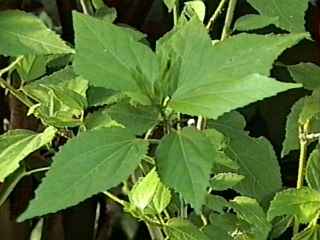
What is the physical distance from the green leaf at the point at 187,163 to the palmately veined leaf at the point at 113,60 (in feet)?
0.11

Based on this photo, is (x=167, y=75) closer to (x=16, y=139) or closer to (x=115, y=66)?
(x=115, y=66)

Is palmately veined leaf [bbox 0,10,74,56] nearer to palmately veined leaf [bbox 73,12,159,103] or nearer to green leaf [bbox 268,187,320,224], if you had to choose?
palmately veined leaf [bbox 73,12,159,103]

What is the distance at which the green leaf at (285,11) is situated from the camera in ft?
1.93

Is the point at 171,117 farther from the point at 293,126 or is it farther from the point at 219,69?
the point at 293,126

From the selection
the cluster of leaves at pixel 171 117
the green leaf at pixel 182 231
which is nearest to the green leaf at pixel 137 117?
the cluster of leaves at pixel 171 117

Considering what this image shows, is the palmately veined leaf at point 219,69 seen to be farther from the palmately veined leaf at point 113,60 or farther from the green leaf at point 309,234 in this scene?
the green leaf at point 309,234

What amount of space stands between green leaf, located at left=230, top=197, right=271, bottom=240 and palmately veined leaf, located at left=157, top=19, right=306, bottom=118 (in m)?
0.16

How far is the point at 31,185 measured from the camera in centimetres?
108

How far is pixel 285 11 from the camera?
1.94 ft

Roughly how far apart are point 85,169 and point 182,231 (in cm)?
13

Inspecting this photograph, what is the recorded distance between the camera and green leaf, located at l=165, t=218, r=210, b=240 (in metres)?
0.61

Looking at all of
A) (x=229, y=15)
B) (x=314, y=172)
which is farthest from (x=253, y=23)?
(x=314, y=172)

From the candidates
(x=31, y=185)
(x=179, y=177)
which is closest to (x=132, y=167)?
(x=179, y=177)

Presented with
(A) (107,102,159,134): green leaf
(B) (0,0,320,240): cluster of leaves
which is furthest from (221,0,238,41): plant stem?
(A) (107,102,159,134): green leaf
